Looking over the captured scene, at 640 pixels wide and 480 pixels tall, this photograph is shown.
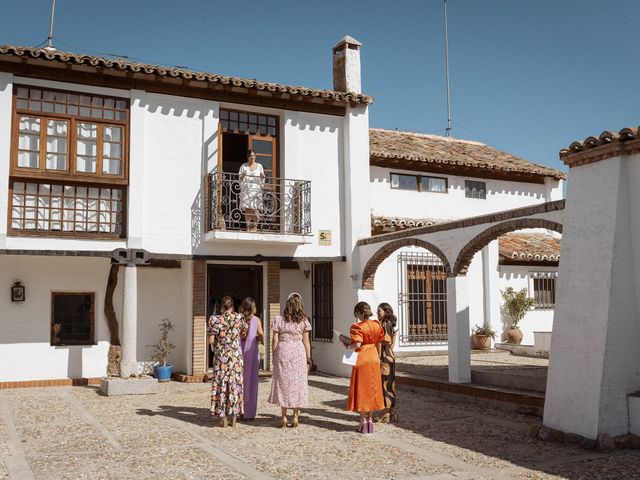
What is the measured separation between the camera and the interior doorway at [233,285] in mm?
14094

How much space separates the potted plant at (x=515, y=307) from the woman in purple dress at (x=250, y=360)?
34.0 ft

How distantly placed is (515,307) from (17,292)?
12099mm

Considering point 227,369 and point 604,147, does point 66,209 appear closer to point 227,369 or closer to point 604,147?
point 227,369

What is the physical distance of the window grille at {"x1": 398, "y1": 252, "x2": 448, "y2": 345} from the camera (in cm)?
1608

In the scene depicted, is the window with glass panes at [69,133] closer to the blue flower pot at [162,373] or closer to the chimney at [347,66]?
the blue flower pot at [162,373]

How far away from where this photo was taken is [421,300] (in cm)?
1634

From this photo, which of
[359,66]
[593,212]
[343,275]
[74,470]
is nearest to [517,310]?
[343,275]

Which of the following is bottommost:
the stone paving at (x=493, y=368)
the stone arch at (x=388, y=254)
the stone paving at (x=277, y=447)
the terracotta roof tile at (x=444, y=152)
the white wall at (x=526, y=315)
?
the stone paving at (x=277, y=447)

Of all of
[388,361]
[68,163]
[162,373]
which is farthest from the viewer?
[162,373]

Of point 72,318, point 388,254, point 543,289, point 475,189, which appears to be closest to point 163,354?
point 72,318

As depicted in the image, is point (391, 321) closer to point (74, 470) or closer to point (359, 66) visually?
point (74, 470)

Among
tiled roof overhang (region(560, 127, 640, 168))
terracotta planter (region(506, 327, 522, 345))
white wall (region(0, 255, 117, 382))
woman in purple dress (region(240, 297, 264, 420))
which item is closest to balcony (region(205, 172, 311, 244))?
white wall (region(0, 255, 117, 382))

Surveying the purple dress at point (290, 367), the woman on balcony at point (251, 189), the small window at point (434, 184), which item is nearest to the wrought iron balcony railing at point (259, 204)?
the woman on balcony at point (251, 189)

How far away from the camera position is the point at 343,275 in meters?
13.9
